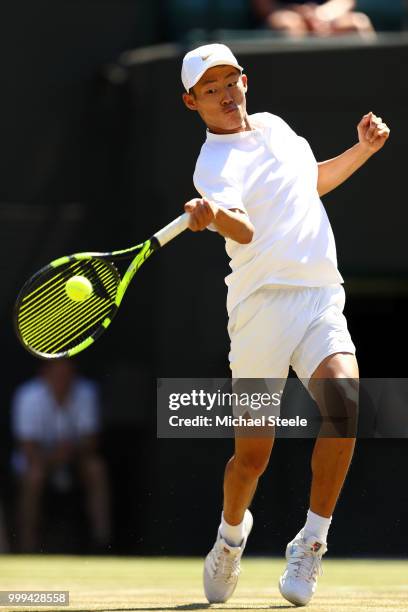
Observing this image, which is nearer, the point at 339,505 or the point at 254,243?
the point at 254,243

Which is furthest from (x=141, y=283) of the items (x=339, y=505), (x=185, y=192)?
(x=339, y=505)

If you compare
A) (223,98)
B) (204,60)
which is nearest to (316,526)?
(223,98)

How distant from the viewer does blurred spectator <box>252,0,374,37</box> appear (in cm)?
997

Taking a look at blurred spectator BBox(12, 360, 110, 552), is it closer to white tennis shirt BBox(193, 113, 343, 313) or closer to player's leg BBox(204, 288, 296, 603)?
player's leg BBox(204, 288, 296, 603)

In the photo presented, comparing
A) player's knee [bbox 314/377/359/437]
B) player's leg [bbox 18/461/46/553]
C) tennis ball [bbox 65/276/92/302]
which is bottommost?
player's leg [bbox 18/461/46/553]

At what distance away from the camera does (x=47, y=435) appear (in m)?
10.2

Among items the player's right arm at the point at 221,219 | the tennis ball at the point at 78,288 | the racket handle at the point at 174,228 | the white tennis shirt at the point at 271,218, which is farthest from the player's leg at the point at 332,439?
the tennis ball at the point at 78,288

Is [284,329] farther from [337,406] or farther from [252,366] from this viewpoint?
[337,406]

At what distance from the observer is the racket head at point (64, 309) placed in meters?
5.11

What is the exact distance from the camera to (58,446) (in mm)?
10227

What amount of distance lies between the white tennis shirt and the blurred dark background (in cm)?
404

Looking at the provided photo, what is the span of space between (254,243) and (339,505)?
4088mm

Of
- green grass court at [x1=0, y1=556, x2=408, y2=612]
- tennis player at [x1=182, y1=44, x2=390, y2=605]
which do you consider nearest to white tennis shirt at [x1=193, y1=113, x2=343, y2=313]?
tennis player at [x1=182, y1=44, x2=390, y2=605]

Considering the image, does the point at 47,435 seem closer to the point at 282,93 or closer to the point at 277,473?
the point at 277,473
